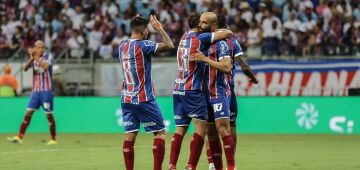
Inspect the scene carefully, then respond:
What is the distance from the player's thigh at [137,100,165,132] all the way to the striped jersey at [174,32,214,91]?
54cm

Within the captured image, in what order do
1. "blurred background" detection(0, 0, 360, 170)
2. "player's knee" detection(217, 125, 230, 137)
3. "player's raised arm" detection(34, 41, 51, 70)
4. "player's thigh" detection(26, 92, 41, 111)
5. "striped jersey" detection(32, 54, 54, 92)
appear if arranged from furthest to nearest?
"blurred background" detection(0, 0, 360, 170) < "player's thigh" detection(26, 92, 41, 111) < "striped jersey" detection(32, 54, 54, 92) < "player's raised arm" detection(34, 41, 51, 70) < "player's knee" detection(217, 125, 230, 137)

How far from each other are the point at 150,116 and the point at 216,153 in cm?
110

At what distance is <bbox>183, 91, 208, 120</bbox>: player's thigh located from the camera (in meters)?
11.1

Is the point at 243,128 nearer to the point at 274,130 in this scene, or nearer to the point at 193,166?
the point at 274,130

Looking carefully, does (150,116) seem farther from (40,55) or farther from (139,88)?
(40,55)

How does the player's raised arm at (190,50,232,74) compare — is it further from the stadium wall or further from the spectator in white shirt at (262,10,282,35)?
the spectator in white shirt at (262,10,282,35)

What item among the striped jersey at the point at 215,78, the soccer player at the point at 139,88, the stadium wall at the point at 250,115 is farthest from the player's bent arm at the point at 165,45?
the stadium wall at the point at 250,115

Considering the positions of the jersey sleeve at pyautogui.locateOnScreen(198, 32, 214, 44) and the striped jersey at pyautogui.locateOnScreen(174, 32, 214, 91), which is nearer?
the jersey sleeve at pyautogui.locateOnScreen(198, 32, 214, 44)

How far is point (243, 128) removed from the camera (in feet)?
72.5

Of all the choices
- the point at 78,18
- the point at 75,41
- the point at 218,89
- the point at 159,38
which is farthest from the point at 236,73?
the point at 218,89

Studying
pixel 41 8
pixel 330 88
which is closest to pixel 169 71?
pixel 330 88

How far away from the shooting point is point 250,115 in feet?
72.8

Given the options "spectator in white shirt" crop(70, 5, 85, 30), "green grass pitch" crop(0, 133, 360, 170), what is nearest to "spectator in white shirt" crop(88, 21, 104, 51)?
"spectator in white shirt" crop(70, 5, 85, 30)

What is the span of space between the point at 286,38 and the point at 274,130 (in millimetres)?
3692
